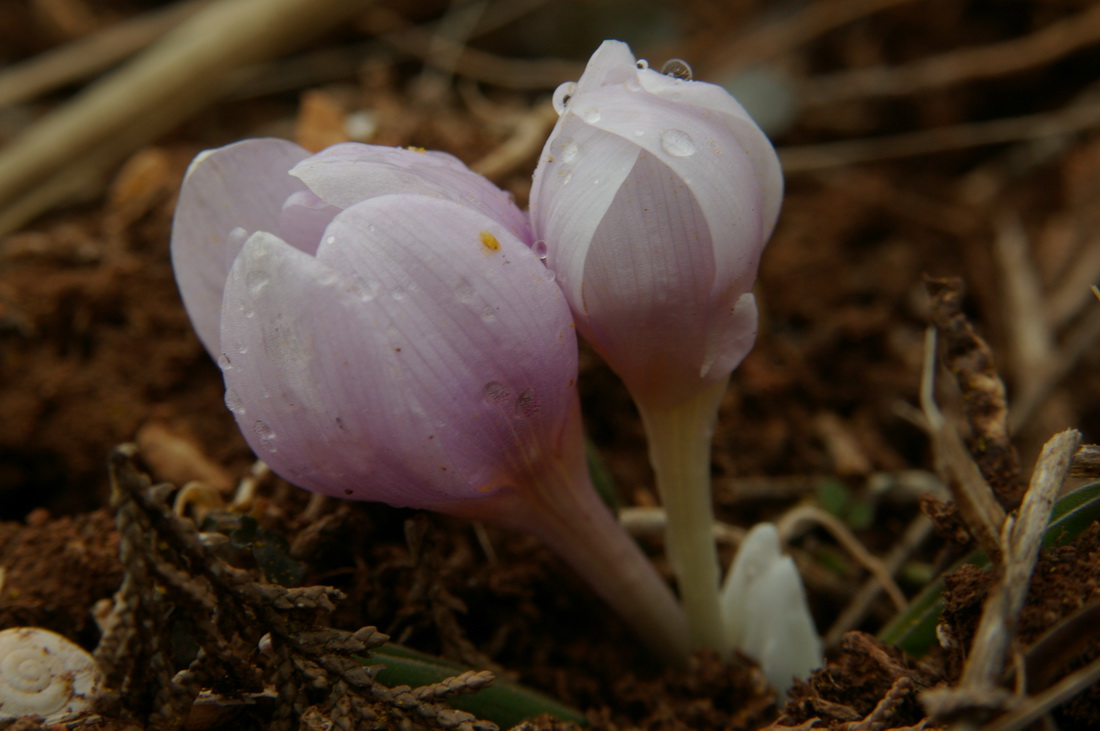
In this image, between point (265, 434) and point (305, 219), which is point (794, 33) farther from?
point (265, 434)

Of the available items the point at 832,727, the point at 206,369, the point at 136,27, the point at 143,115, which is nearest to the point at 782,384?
the point at 832,727

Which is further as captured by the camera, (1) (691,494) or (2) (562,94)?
(1) (691,494)

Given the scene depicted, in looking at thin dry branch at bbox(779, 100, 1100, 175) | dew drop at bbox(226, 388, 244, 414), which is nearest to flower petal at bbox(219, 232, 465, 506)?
dew drop at bbox(226, 388, 244, 414)

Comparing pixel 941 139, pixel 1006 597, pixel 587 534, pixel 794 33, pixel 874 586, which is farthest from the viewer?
pixel 794 33

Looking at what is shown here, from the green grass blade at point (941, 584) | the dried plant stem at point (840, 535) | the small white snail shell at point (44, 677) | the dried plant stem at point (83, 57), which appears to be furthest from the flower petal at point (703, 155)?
the dried plant stem at point (83, 57)

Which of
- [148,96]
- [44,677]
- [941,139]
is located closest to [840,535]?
[44,677]

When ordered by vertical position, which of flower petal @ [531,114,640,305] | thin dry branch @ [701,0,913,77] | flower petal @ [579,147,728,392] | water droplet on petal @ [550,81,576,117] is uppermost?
thin dry branch @ [701,0,913,77]

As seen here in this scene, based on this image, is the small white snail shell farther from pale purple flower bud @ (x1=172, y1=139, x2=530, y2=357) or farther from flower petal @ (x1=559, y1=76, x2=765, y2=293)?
flower petal @ (x1=559, y1=76, x2=765, y2=293)
